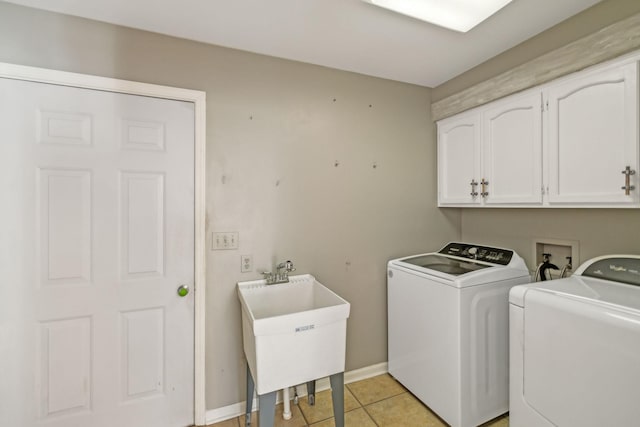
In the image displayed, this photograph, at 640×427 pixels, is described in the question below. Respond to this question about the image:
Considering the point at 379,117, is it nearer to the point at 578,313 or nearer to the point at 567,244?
the point at 567,244

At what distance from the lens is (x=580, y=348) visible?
117cm

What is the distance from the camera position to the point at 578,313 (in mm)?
1172

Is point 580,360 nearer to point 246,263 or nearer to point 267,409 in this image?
point 267,409

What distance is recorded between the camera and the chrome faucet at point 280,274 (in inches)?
74.0

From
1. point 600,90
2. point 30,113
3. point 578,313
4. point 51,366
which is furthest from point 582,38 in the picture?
point 51,366

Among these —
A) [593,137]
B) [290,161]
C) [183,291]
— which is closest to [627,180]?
[593,137]

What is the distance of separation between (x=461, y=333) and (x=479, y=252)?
28.2 inches

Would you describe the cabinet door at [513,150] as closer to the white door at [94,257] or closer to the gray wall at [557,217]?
the gray wall at [557,217]

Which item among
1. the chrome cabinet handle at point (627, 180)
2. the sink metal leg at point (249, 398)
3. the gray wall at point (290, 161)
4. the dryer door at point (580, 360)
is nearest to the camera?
the dryer door at point (580, 360)

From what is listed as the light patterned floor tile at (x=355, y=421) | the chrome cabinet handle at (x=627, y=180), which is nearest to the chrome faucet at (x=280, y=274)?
the light patterned floor tile at (x=355, y=421)

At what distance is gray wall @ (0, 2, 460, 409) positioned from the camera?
1.59 m

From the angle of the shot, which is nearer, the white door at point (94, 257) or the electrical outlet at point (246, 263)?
the white door at point (94, 257)

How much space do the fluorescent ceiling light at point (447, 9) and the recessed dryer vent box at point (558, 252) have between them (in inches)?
55.5

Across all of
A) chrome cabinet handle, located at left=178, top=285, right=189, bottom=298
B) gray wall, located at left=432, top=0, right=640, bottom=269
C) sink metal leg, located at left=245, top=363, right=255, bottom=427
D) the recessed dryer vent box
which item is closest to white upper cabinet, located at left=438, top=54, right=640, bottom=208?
gray wall, located at left=432, top=0, right=640, bottom=269
